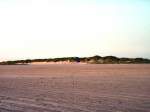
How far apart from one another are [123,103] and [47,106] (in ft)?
7.94

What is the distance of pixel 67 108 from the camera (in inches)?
432

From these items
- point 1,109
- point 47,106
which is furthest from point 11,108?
point 47,106

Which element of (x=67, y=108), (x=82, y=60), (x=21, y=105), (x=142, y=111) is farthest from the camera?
(x=82, y=60)

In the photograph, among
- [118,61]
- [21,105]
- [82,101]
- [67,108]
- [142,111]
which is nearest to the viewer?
[142,111]

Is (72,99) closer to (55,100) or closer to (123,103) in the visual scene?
(55,100)

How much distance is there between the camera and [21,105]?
11781mm

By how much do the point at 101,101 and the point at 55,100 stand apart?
1.62m

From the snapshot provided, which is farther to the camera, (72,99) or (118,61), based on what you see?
(118,61)

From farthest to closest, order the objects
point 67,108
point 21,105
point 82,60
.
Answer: point 82,60 < point 21,105 < point 67,108

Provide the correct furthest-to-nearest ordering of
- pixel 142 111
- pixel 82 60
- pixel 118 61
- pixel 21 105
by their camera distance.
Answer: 1. pixel 82 60
2. pixel 118 61
3. pixel 21 105
4. pixel 142 111

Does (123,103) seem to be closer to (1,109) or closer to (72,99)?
(72,99)

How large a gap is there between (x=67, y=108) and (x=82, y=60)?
125308 mm

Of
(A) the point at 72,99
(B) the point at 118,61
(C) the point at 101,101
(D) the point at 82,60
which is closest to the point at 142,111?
(C) the point at 101,101

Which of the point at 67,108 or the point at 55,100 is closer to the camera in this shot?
the point at 67,108
